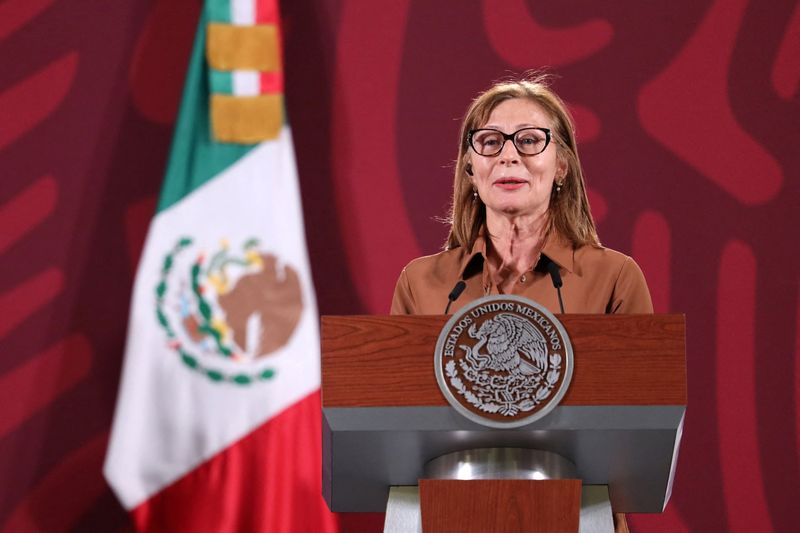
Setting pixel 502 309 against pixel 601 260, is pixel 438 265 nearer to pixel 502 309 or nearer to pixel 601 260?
pixel 601 260

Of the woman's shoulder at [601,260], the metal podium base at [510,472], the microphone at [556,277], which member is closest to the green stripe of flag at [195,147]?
the woman's shoulder at [601,260]

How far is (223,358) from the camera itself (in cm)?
374

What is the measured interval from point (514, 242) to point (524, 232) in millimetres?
30

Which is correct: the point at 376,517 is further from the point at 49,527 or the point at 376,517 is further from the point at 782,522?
the point at 782,522

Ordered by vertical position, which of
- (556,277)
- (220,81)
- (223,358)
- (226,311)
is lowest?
(223,358)

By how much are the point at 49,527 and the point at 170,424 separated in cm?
53

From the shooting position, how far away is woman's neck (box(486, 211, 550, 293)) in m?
2.25

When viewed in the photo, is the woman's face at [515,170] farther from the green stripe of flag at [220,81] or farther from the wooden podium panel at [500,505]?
the green stripe of flag at [220,81]

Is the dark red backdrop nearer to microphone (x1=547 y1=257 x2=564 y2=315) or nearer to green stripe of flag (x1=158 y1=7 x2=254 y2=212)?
green stripe of flag (x1=158 y1=7 x2=254 y2=212)

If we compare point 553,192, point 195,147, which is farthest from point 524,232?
point 195,147

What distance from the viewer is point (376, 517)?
372 centimetres

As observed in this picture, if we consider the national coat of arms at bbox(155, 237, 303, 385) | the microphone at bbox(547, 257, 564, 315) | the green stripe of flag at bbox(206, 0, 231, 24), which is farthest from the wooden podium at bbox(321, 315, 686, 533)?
the green stripe of flag at bbox(206, 0, 231, 24)

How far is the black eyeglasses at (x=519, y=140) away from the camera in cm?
221

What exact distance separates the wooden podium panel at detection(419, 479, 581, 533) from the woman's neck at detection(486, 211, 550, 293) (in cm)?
82
